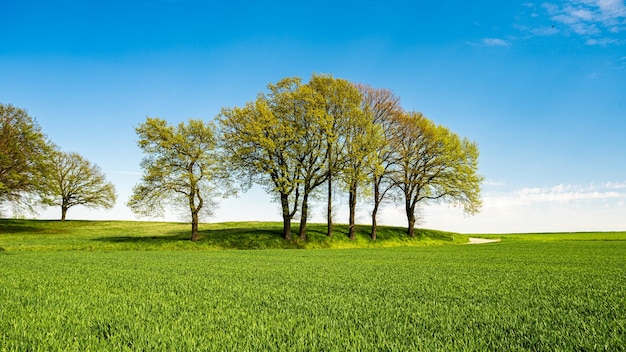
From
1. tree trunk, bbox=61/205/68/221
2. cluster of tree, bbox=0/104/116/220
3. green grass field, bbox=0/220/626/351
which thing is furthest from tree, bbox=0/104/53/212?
green grass field, bbox=0/220/626/351

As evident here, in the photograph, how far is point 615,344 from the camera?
4.62m

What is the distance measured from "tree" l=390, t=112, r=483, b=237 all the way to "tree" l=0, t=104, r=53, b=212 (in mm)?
41490

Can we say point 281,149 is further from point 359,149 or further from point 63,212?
point 63,212

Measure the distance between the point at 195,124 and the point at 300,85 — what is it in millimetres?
11127

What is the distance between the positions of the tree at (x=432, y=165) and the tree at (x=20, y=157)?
41.5 metres

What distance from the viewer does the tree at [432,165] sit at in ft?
154

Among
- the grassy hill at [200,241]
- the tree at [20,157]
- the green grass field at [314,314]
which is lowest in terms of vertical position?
the grassy hill at [200,241]

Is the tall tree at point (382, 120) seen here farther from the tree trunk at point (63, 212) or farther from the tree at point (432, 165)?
the tree trunk at point (63, 212)

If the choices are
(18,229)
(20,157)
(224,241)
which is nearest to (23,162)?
(20,157)

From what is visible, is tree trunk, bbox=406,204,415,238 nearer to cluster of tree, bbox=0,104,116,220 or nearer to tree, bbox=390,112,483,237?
tree, bbox=390,112,483,237

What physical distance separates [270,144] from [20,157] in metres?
30.1

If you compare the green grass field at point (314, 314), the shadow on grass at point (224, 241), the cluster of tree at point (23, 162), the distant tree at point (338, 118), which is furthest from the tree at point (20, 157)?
the green grass field at point (314, 314)

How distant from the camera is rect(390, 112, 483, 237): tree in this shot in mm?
46969

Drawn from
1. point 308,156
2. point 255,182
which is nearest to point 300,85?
point 308,156
